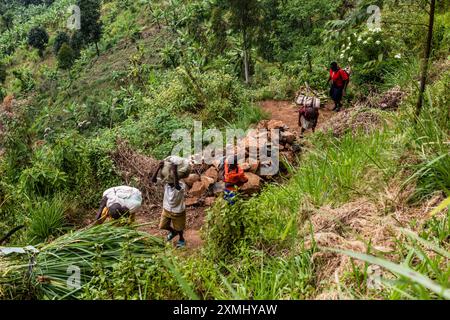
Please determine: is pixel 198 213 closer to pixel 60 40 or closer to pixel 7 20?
pixel 60 40

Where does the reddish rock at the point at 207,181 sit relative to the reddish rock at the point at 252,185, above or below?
below

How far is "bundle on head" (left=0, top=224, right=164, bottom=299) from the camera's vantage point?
2994 millimetres

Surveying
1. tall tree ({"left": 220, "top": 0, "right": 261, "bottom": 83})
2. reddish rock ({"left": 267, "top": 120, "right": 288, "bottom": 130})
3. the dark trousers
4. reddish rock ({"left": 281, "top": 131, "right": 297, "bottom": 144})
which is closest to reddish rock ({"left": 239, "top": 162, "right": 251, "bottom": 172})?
reddish rock ({"left": 281, "top": 131, "right": 297, "bottom": 144})

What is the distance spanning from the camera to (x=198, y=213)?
22.3 feet

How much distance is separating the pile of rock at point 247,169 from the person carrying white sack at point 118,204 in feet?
6.79

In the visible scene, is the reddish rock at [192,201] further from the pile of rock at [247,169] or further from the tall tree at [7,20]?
the tall tree at [7,20]

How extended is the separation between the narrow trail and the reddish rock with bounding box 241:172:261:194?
744mm

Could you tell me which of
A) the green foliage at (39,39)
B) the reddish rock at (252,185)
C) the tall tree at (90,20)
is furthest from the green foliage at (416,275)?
the green foliage at (39,39)

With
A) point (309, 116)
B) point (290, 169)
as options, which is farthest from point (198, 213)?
point (309, 116)

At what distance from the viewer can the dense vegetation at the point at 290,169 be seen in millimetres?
2660

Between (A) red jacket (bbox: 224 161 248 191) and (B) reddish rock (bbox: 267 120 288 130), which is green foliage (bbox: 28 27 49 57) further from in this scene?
(A) red jacket (bbox: 224 161 248 191)

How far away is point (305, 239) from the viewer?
3154 mm
